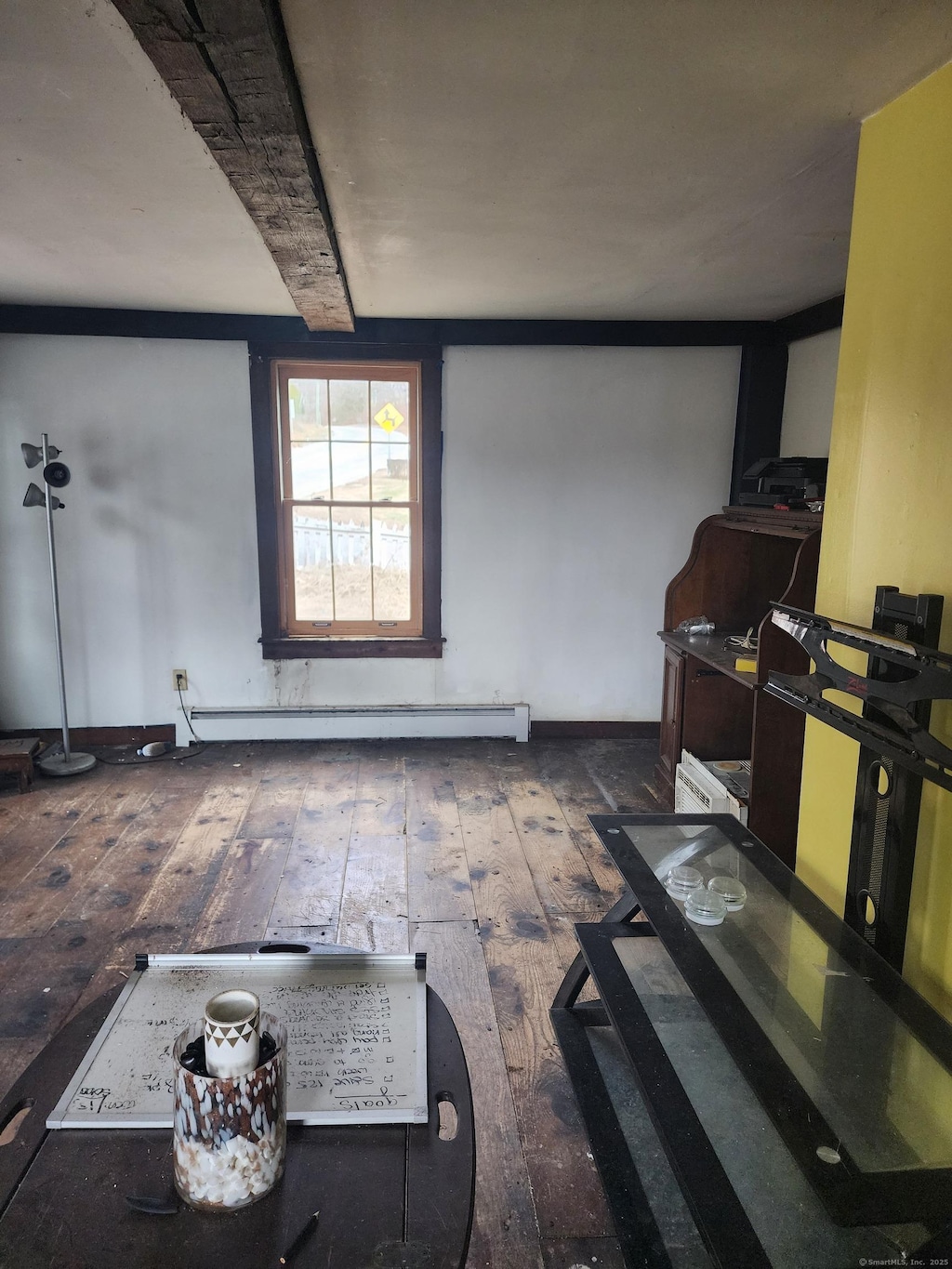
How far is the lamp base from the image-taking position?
416cm

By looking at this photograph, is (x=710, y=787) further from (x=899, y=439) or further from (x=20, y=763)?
(x=20, y=763)

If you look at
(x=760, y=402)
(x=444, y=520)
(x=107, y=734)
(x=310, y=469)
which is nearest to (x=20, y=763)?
(x=107, y=734)

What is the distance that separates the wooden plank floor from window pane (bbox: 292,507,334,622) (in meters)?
0.83

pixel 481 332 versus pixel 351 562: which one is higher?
pixel 481 332

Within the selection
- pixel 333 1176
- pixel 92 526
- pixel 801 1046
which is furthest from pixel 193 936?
pixel 92 526

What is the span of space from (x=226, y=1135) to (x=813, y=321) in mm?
4315

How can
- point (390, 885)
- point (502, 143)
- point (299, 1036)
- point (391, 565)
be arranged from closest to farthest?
1. point (299, 1036)
2. point (502, 143)
3. point (390, 885)
4. point (391, 565)

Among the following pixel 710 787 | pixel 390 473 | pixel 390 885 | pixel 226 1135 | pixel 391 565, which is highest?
pixel 390 473

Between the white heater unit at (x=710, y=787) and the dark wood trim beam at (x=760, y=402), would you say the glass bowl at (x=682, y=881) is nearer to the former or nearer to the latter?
the white heater unit at (x=710, y=787)

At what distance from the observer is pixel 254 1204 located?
991mm

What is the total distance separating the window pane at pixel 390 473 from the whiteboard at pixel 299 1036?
344 centimetres

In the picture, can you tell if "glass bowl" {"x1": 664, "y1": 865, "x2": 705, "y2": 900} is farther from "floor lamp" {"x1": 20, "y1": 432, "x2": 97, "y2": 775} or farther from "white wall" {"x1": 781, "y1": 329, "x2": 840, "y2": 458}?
"floor lamp" {"x1": 20, "y1": 432, "x2": 97, "y2": 775}

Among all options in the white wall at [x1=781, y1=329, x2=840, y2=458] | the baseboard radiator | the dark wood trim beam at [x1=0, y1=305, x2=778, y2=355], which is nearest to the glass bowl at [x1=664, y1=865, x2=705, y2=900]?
the white wall at [x1=781, y1=329, x2=840, y2=458]

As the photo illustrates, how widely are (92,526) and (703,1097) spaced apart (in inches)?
171
